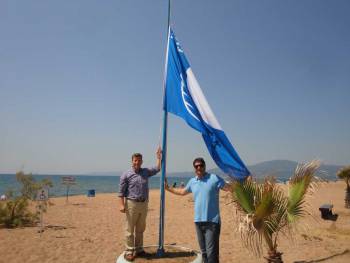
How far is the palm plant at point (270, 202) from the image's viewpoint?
15.1 ft

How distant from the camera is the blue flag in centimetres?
509

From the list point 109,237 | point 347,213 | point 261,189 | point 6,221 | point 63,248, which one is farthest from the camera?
point 347,213

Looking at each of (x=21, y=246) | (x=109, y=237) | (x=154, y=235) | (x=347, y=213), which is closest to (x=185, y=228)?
(x=154, y=235)

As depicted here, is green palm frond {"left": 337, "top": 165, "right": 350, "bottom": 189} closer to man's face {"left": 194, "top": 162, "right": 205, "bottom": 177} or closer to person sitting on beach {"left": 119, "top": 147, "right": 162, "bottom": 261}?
man's face {"left": 194, "top": 162, "right": 205, "bottom": 177}

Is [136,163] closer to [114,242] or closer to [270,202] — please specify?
[270,202]

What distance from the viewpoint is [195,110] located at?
5305mm

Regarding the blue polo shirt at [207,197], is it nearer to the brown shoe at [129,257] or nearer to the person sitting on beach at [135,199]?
the person sitting on beach at [135,199]

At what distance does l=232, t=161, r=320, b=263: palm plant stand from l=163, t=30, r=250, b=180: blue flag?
300 millimetres

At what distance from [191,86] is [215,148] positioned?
1.12m

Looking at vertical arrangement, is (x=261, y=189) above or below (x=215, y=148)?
below

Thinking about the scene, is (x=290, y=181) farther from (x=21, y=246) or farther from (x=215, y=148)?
(x=21, y=246)

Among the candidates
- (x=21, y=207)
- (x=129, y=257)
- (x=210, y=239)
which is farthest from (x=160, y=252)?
(x=21, y=207)

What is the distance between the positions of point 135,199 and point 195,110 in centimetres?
172

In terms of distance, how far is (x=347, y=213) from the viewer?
1659cm
